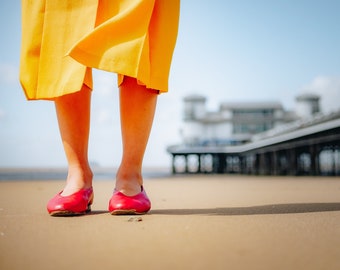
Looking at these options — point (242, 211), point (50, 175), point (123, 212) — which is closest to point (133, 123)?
point (123, 212)

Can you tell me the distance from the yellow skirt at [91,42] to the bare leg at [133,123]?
7 centimetres

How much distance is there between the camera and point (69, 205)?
1.33 m

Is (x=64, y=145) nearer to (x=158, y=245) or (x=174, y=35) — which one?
(x=174, y=35)

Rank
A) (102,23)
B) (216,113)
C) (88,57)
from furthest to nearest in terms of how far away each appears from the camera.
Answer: (216,113) → (102,23) → (88,57)

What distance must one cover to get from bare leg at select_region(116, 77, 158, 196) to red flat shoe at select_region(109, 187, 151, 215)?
0.09 metres

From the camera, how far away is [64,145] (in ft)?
4.98

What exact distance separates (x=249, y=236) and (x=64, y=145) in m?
0.92

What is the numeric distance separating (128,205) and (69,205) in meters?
0.22

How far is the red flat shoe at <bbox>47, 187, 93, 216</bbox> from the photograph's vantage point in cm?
133

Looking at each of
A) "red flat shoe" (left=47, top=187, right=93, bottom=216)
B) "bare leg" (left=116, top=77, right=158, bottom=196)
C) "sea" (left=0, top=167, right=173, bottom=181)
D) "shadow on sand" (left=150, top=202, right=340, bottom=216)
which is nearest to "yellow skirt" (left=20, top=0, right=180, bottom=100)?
"bare leg" (left=116, top=77, right=158, bottom=196)

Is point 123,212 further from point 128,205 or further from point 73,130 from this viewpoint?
point 73,130

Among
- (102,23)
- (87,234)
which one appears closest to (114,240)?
(87,234)

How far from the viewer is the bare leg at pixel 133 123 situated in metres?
1.50

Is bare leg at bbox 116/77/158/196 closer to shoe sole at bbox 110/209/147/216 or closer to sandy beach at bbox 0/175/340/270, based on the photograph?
shoe sole at bbox 110/209/147/216
